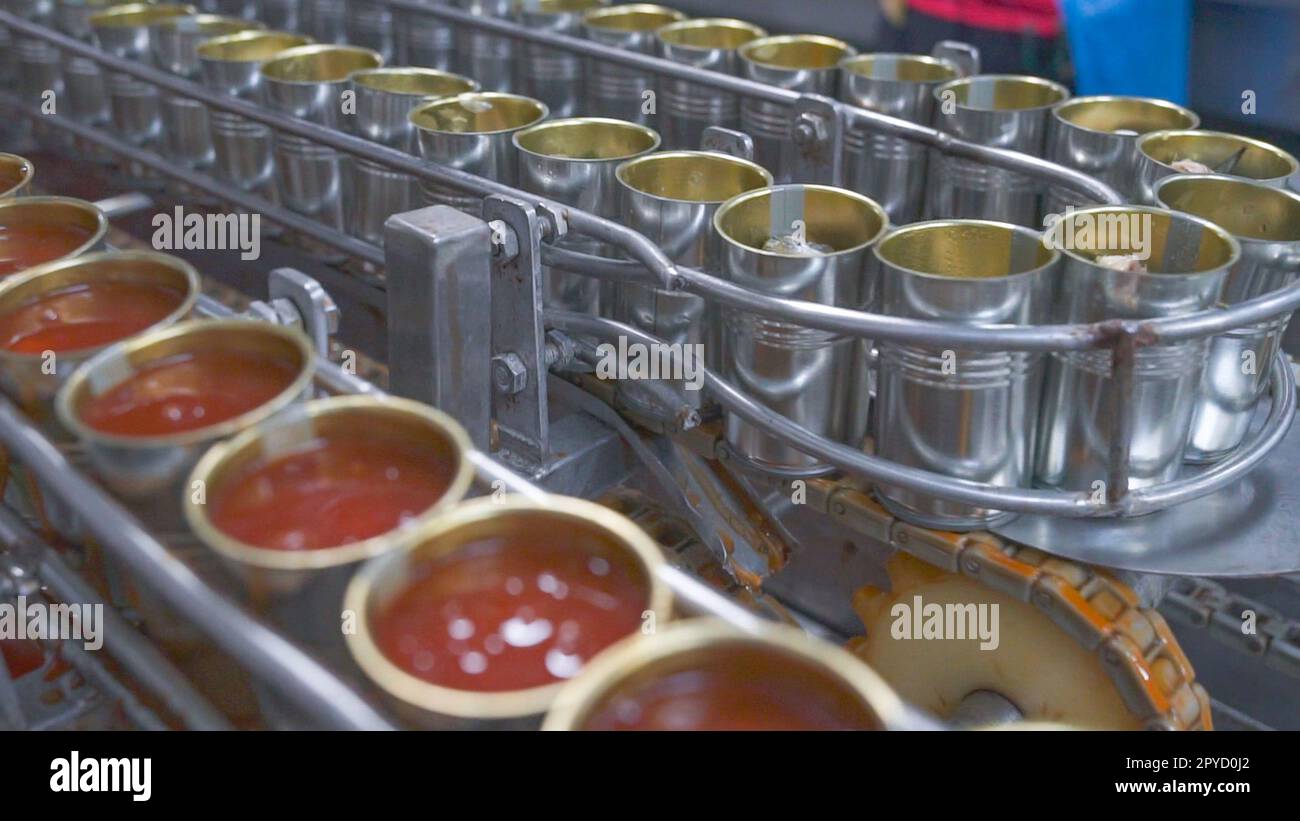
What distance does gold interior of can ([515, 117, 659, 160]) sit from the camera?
1.43 m

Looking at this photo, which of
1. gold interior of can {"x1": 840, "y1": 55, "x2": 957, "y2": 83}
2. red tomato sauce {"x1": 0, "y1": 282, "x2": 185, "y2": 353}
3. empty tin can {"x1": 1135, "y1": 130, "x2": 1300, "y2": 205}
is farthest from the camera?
gold interior of can {"x1": 840, "y1": 55, "x2": 957, "y2": 83}

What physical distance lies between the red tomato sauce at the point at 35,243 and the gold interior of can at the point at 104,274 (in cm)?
11

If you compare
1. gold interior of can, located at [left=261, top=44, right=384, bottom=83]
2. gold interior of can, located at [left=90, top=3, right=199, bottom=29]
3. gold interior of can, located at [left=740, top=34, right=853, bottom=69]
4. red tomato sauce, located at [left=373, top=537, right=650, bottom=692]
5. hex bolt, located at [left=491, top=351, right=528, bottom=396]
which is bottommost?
hex bolt, located at [left=491, top=351, right=528, bottom=396]

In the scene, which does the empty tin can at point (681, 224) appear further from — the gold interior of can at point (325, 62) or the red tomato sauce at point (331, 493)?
the gold interior of can at point (325, 62)

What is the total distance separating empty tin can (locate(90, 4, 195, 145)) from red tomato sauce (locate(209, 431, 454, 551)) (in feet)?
4.38

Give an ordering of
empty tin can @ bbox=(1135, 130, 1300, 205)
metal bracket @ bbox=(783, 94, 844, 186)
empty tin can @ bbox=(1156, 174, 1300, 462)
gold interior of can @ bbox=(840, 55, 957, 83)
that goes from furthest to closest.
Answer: gold interior of can @ bbox=(840, 55, 957, 83) < metal bracket @ bbox=(783, 94, 844, 186) < empty tin can @ bbox=(1135, 130, 1300, 205) < empty tin can @ bbox=(1156, 174, 1300, 462)

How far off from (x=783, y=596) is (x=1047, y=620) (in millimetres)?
572

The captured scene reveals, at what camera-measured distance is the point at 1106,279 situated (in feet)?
3.44

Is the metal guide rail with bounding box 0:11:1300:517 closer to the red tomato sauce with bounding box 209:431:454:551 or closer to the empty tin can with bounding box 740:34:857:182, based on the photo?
the empty tin can with bounding box 740:34:857:182

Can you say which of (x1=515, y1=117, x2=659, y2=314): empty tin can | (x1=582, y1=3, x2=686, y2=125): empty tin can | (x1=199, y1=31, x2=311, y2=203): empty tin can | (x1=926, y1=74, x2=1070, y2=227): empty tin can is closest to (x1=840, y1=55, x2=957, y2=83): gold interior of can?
(x1=926, y1=74, x2=1070, y2=227): empty tin can

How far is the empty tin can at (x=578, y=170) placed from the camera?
4.29 ft

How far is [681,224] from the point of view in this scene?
4.00 feet

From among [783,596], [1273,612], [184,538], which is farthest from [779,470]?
[1273,612]
